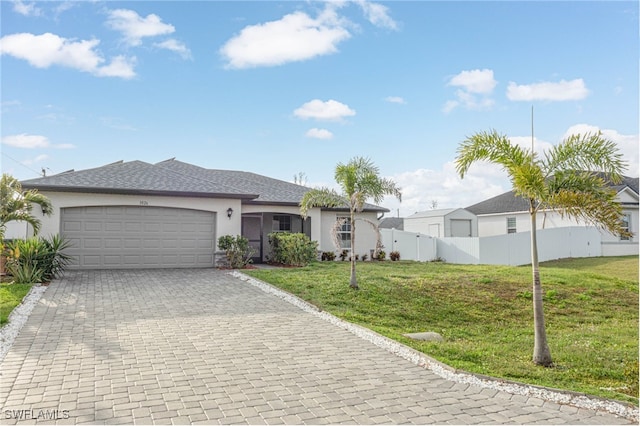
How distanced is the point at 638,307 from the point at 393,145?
369 inches

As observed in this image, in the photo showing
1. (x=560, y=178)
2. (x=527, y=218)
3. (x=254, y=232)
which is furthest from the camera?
(x=527, y=218)

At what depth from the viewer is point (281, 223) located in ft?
67.3

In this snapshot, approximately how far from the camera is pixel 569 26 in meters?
11.2

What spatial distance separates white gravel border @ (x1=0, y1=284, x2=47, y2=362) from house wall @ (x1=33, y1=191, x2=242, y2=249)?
4.21 meters

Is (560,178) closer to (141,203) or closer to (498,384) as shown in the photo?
(498,384)

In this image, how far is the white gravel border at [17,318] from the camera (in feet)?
21.3

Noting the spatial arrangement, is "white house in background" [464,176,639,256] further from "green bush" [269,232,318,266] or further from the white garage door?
the white garage door

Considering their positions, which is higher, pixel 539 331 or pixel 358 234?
pixel 358 234

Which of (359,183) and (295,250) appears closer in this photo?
(359,183)

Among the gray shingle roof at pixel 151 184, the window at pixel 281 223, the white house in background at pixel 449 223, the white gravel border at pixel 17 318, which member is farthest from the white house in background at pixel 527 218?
the white gravel border at pixel 17 318

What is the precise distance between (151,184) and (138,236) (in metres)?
1.99

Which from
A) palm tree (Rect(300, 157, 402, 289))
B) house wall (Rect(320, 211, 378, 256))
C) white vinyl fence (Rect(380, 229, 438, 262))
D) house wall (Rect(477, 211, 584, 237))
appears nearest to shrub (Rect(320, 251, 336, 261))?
house wall (Rect(320, 211, 378, 256))

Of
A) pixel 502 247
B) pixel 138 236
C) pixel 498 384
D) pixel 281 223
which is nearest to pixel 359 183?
pixel 498 384

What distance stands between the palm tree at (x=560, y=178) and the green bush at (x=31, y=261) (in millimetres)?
11952
